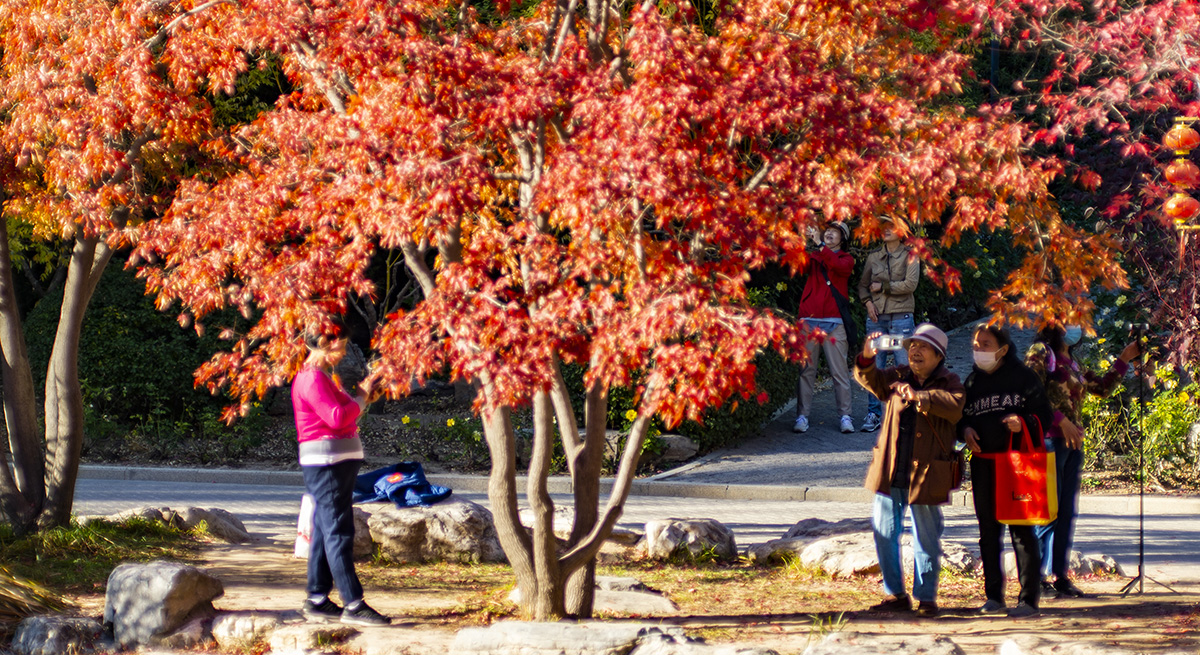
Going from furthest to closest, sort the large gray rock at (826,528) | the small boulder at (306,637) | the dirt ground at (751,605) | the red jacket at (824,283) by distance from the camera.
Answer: the red jacket at (824,283) < the large gray rock at (826,528) < the dirt ground at (751,605) < the small boulder at (306,637)

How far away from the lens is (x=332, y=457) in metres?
5.61

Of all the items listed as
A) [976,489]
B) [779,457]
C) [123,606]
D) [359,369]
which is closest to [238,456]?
[359,369]

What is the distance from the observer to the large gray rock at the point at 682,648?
4.62 meters

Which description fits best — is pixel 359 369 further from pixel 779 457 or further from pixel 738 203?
pixel 738 203

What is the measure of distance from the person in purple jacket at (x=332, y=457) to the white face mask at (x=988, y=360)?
3.08m

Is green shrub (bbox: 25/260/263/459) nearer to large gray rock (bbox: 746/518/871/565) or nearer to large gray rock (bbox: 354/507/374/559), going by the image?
large gray rock (bbox: 354/507/374/559)

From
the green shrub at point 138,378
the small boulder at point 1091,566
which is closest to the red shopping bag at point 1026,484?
the small boulder at point 1091,566

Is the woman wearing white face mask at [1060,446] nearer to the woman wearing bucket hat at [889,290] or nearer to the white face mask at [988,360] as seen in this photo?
the white face mask at [988,360]

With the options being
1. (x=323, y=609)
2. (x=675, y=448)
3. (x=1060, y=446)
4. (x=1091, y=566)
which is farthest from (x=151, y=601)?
(x=675, y=448)

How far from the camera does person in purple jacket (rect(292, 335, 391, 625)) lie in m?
5.59

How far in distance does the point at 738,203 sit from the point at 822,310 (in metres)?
7.87

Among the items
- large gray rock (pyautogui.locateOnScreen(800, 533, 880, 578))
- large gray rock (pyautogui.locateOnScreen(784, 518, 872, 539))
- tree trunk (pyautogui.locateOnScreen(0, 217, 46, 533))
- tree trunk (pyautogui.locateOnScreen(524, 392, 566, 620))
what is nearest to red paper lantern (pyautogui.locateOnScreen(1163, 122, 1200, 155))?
large gray rock (pyautogui.locateOnScreen(800, 533, 880, 578))

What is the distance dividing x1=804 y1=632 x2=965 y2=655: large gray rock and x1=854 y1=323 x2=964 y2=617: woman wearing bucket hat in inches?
43.0

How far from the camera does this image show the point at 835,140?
5059 millimetres
